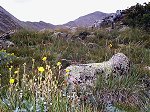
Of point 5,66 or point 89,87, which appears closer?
point 89,87

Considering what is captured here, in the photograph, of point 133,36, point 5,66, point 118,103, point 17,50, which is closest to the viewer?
point 118,103

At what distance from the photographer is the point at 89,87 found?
22.6ft

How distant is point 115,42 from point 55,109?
9.07m

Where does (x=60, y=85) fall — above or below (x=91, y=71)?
above

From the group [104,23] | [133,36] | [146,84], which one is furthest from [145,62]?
[104,23]

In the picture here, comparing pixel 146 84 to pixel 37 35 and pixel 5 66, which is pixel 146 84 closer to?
pixel 5 66

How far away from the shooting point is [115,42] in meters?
13.4

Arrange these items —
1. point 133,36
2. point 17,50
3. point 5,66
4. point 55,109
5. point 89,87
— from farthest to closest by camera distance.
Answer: point 133,36 < point 17,50 < point 5,66 < point 89,87 < point 55,109

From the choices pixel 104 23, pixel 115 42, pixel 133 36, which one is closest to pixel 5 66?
pixel 115 42

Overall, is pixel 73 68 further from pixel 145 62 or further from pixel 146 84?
pixel 145 62

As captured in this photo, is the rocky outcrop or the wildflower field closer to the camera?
the wildflower field

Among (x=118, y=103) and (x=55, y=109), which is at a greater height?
(x=55, y=109)

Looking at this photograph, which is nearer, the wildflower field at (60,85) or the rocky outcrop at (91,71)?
the wildflower field at (60,85)

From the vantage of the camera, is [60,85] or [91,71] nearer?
[60,85]
